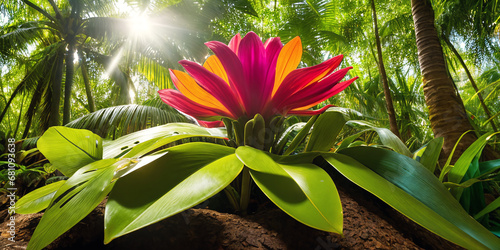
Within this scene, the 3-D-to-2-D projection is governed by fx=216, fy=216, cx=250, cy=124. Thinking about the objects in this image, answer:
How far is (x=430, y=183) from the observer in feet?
0.67

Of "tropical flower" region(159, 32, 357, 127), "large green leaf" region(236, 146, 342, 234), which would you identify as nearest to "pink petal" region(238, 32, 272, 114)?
"tropical flower" region(159, 32, 357, 127)

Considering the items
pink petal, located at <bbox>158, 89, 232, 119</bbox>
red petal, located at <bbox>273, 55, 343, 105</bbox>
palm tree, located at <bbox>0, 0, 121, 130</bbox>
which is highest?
palm tree, located at <bbox>0, 0, 121, 130</bbox>

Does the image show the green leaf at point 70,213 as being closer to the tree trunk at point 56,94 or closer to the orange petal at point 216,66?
the orange petal at point 216,66

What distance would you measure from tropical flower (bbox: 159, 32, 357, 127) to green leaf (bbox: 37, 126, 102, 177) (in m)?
0.12

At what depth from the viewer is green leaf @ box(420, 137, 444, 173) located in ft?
1.17

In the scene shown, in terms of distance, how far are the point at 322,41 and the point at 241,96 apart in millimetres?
2712

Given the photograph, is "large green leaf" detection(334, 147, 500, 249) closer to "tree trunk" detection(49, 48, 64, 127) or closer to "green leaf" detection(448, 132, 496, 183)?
"green leaf" detection(448, 132, 496, 183)

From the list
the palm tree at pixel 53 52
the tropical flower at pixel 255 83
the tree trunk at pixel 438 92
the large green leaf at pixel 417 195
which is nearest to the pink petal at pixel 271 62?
the tropical flower at pixel 255 83

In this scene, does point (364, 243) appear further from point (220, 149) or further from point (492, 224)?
point (492, 224)

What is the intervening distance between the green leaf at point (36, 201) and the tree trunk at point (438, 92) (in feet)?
2.89

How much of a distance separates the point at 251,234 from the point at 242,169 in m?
0.07

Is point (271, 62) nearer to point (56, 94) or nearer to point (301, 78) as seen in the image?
point (301, 78)

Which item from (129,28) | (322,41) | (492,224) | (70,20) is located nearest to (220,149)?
(492,224)

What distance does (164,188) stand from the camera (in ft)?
0.55
